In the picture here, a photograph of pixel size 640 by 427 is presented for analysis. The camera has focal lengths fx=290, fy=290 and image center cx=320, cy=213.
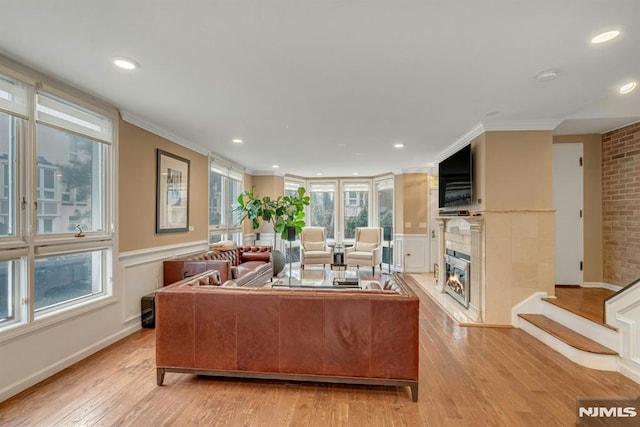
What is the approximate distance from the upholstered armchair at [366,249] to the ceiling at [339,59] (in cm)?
355

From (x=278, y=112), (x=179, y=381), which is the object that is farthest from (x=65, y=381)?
(x=278, y=112)

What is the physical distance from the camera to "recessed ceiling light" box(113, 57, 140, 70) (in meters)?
2.15

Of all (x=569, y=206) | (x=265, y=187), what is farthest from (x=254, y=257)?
(x=569, y=206)

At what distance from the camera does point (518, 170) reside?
3621 millimetres

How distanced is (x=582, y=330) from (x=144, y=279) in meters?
4.93

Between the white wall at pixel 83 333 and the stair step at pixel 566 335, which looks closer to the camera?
the white wall at pixel 83 333

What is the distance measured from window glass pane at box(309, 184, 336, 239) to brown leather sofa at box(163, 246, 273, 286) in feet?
8.95

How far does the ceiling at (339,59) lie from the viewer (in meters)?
1.65

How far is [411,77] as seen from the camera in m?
2.39

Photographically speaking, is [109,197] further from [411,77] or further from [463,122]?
[463,122]

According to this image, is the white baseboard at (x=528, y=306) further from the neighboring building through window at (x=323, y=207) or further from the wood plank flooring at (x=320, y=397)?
the neighboring building through window at (x=323, y=207)

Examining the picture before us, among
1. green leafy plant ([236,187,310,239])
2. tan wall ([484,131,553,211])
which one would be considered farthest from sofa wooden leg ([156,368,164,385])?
green leafy plant ([236,187,310,239])

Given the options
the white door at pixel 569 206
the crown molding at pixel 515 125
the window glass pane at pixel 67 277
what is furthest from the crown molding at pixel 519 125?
the window glass pane at pixel 67 277
